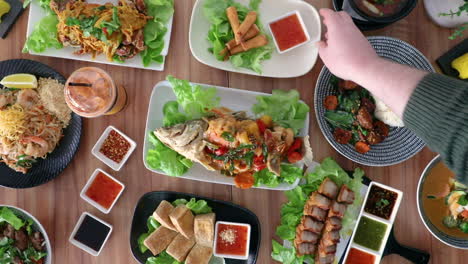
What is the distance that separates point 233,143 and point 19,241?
1.47 metres

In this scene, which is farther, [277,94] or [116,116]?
[116,116]

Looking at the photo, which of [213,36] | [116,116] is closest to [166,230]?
[116,116]

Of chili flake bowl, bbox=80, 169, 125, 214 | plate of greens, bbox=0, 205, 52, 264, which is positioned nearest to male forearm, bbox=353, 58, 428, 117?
chili flake bowl, bbox=80, 169, 125, 214

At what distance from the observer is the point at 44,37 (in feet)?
6.93

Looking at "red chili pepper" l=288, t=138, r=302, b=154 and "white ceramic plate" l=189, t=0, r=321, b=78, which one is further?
"white ceramic plate" l=189, t=0, r=321, b=78

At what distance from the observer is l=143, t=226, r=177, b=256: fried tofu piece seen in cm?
217

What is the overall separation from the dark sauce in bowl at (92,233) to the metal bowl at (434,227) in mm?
1868

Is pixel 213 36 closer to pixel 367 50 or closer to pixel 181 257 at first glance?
pixel 367 50

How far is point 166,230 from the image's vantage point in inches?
86.5

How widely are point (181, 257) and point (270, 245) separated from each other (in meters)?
0.55

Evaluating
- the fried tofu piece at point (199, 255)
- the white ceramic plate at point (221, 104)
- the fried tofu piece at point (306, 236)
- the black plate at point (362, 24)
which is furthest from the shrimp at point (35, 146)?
the black plate at point (362, 24)

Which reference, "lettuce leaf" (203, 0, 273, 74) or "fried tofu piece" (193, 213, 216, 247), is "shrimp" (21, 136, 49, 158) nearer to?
"fried tofu piece" (193, 213, 216, 247)

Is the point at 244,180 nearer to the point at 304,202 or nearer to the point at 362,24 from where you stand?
the point at 304,202

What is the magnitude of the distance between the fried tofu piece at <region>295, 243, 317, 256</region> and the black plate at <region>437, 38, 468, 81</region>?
132 centimetres
